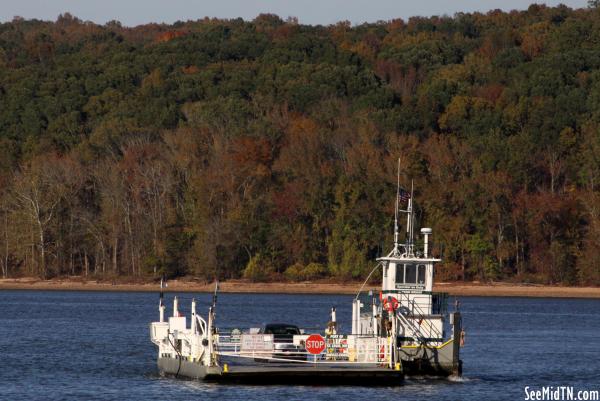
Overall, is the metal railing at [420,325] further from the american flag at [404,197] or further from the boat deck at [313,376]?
the american flag at [404,197]

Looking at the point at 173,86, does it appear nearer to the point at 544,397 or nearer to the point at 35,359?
the point at 35,359

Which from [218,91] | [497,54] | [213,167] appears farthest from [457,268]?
[497,54]

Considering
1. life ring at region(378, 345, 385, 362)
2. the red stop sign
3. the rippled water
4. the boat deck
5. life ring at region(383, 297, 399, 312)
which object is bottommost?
the rippled water

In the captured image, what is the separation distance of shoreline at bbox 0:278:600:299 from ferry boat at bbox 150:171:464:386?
72.2 meters

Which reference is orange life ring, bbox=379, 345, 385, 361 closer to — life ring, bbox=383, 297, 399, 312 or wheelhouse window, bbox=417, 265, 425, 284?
life ring, bbox=383, 297, 399, 312

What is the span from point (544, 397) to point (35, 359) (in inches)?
921

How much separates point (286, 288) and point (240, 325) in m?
54.6

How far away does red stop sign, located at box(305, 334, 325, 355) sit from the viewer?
157 feet

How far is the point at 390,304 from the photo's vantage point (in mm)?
50094

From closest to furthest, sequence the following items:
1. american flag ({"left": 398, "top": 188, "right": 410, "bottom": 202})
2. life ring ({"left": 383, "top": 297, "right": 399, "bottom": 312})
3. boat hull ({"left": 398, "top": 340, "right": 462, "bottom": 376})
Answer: life ring ({"left": 383, "top": 297, "right": 399, "bottom": 312}) < boat hull ({"left": 398, "top": 340, "right": 462, "bottom": 376}) < american flag ({"left": 398, "top": 188, "right": 410, "bottom": 202})

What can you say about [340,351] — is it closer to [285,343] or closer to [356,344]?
[356,344]

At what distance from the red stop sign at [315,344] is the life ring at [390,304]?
116 inches

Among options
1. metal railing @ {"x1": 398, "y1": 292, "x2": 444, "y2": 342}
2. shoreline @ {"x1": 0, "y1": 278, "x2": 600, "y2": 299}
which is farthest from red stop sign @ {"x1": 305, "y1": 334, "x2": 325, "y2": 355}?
shoreline @ {"x1": 0, "y1": 278, "x2": 600, "y2": 299}

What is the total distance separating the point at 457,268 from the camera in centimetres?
13138
